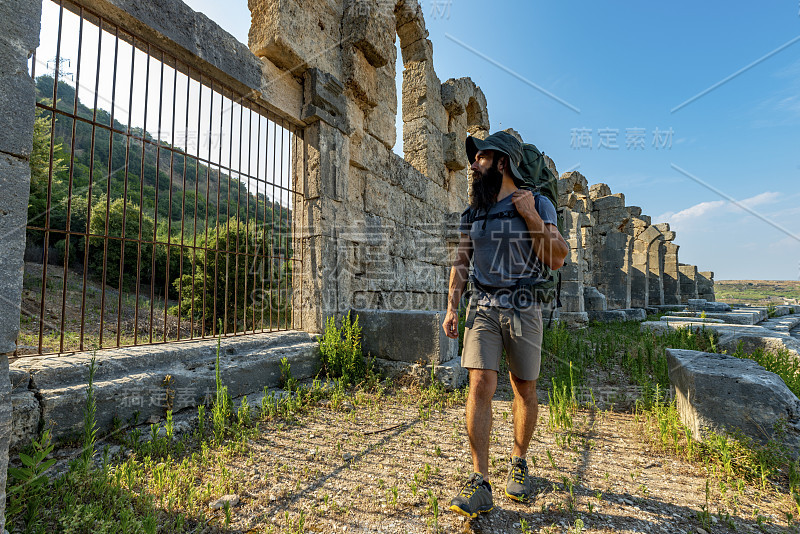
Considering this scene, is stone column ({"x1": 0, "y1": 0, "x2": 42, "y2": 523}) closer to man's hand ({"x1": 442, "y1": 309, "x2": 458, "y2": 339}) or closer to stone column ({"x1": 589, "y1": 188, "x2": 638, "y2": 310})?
man's hand ({"x1": 442, "y1": 309, "x2": 458, "y2": 339})

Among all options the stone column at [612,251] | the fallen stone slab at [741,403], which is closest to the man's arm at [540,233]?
the fallen stone slab at [741,403]

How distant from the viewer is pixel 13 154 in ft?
4.63

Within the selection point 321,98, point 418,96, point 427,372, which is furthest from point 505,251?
point 418,96

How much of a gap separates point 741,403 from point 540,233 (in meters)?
1.64

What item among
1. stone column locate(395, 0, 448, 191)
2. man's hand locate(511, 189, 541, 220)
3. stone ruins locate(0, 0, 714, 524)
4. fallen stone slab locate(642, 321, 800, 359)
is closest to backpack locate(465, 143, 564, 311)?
man's hand locate(511, 189, 541, 220)

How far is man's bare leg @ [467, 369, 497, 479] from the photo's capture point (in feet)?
6.07

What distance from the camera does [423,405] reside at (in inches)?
129

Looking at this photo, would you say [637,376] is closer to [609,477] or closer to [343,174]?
[609,477]

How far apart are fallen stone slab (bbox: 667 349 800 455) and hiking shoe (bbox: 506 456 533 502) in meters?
1.25

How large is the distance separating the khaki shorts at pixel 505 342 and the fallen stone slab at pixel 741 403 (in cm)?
122

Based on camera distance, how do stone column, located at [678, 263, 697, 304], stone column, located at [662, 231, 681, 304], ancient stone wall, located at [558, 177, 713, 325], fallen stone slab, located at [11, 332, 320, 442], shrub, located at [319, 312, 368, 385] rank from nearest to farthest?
1. fallen stone slab, located at [11, 332, 320, 442]
2. shrub, located at [319, 312, 368, 385]
3. ancient stone wall, located at [558, 177, 713, 325]
4. stone column, located at [662, 231, 681, 304]
5. stone column, located at [678, 263, 697, 304]

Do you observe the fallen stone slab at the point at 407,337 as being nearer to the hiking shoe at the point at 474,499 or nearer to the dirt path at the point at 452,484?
the dirt path at the point at 452,484

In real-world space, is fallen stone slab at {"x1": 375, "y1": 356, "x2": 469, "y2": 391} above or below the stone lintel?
below

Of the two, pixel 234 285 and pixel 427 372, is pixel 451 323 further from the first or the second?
pixel 234 285
